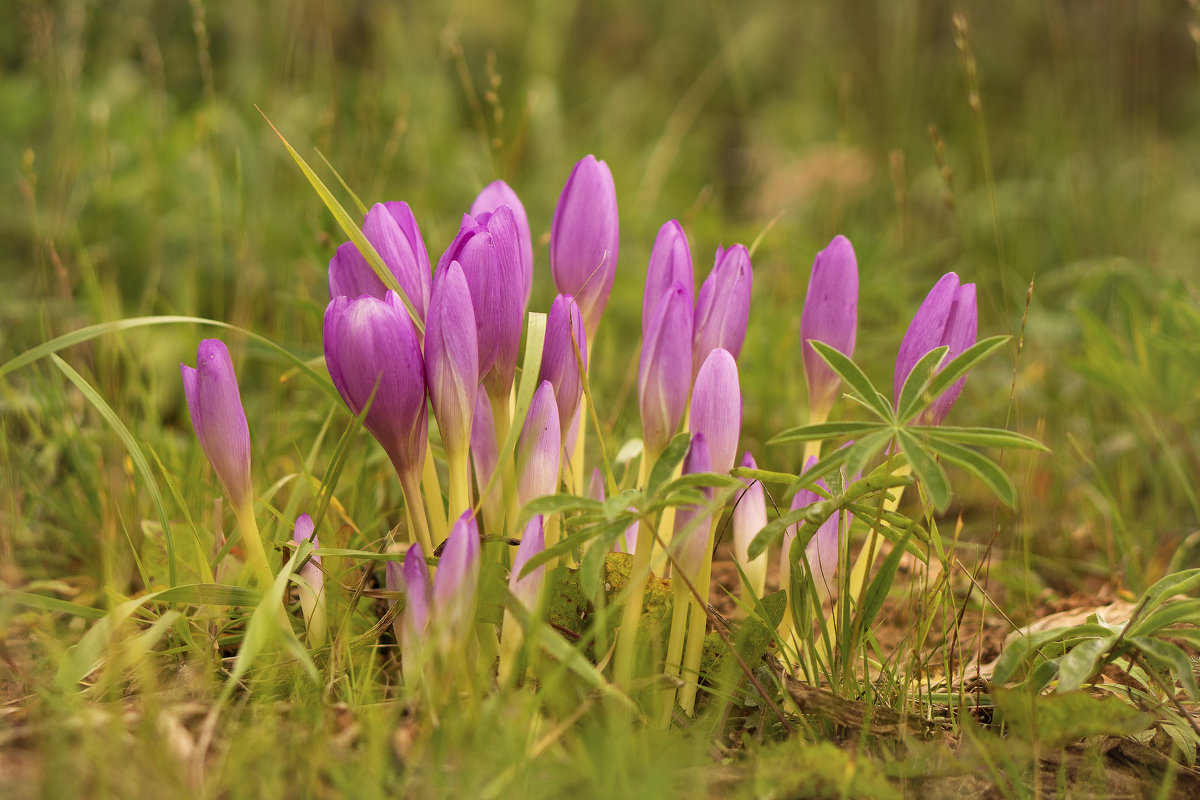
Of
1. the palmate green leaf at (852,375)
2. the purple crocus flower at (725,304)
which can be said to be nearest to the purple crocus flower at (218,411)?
the purple crocus flower at (725,304)

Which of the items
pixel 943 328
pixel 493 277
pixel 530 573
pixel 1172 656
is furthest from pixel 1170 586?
pixel 493 277

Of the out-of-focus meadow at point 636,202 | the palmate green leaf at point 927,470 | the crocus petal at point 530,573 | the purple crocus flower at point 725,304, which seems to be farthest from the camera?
the out-of-focus meadow at point 636,202

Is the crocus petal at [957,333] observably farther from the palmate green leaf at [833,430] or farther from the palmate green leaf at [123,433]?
the palmate green leaf at [123,433]

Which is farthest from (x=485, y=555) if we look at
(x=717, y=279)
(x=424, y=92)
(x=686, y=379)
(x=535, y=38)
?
(x=535, y=38)

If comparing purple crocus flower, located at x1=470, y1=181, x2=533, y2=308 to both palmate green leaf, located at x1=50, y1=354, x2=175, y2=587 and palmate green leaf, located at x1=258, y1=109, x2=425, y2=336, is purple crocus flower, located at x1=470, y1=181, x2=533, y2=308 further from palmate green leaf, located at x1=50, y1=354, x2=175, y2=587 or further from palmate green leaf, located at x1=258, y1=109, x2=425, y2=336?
palmate green leaf, located at x1=50, y1=354, x2=175, y2=587

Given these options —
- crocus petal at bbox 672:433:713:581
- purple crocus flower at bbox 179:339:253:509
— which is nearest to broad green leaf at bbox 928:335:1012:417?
crocus petal at bbox 672:433:713:581

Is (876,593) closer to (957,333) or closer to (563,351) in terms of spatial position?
(957,333)
